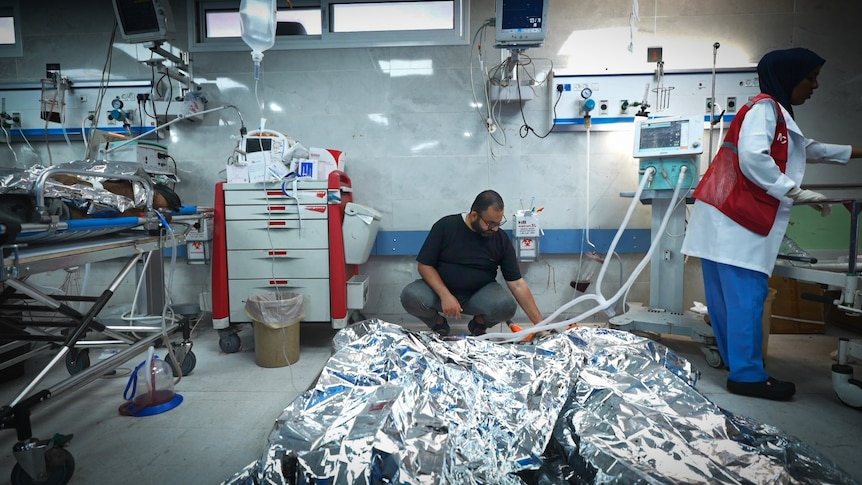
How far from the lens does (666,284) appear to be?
2492 mm

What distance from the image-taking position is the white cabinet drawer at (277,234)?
2373 millimetres

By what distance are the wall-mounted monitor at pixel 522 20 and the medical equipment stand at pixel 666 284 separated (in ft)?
3.56

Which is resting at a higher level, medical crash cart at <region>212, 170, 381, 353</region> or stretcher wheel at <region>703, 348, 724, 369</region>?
medical crash cart at <region>212, 170, 381, 353</region>

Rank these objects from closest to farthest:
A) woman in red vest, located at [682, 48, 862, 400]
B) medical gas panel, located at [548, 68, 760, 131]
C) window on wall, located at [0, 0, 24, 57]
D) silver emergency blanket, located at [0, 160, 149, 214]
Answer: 1. silver emergency blanket, located at [0, 160, 149, 214]
2. woman in red vest, located at [682, 48, 862, 400]
3. medical gas panel, located at [548, 68, 760, 131]
4. window on wall, located at [0, 0, 24, 57]

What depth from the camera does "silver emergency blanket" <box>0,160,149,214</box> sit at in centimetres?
130

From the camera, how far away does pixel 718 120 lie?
274 cm

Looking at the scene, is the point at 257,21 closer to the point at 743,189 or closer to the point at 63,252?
the point at 63,252

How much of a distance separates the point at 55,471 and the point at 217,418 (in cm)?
50

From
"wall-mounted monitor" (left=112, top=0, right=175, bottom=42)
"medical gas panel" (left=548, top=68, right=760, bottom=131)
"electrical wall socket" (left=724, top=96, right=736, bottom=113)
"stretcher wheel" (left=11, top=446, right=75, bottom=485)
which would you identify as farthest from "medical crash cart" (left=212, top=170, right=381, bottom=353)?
"electrical wall socket" (left=724, top=96, right=736, bottom=113)

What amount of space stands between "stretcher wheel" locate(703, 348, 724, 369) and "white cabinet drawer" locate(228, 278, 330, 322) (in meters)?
2.05

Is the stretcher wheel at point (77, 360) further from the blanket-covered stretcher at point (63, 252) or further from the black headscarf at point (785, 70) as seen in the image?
the black headscarf at point (785, 70)

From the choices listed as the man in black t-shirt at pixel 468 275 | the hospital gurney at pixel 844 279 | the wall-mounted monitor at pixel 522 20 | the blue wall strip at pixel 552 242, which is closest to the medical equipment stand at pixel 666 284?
the blue wall strip at pixel 552 242

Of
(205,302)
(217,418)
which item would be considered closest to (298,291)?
(205,302)

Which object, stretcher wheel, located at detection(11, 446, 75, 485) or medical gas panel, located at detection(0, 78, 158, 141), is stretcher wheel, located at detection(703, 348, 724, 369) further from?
medical gas panel, located at detection(0, 78, 158, 141)
